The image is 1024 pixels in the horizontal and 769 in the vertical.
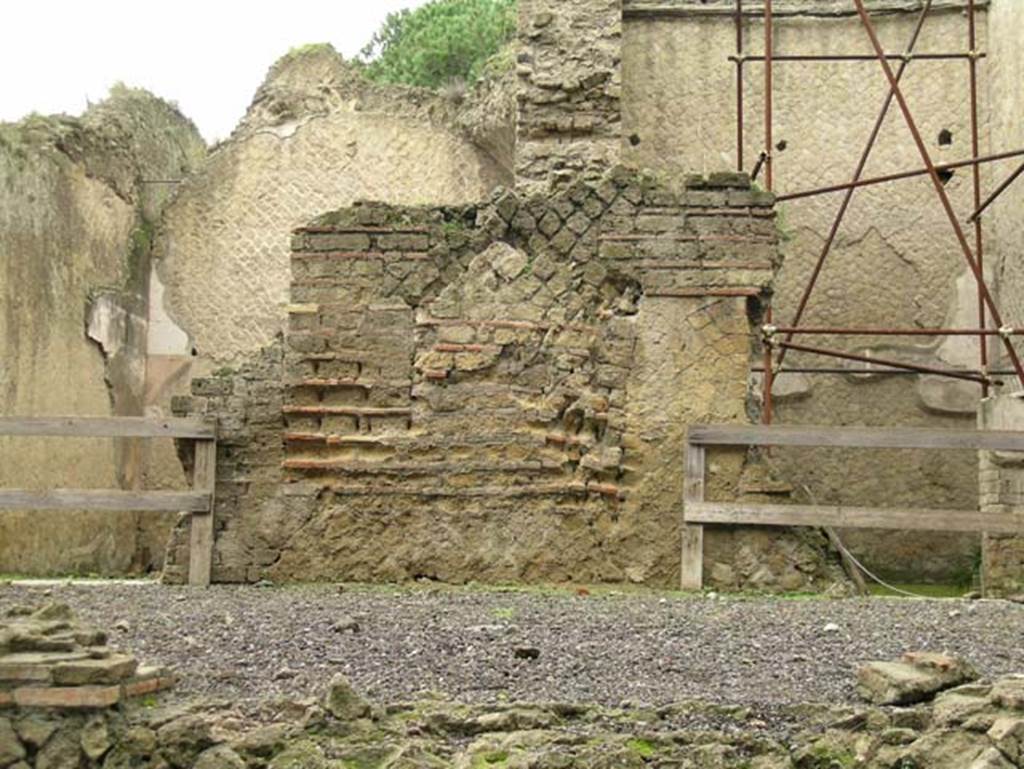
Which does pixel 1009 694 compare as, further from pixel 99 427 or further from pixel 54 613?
pixel 99 427

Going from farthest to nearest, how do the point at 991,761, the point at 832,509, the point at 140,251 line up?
the point at 140,251 < the point at 832,509 < the point at 991,761

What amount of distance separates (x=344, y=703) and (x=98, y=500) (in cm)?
426

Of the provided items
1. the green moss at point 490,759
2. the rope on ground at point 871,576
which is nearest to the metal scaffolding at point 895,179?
the rope on ground at point 871,576

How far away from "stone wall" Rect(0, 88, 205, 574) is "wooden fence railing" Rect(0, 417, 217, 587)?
321cm

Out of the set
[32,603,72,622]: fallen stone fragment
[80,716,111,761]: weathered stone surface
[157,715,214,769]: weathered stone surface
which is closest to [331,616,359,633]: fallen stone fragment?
[32,603,72,622]: fallen stone fragment

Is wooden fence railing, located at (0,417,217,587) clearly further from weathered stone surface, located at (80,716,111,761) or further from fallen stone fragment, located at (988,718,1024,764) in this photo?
fallen stone fragment, located at (988,718,1024,764)

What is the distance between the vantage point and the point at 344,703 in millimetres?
4801

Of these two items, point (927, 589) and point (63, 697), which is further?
point (927, 589)

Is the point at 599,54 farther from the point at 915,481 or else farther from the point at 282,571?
the point at 282,571

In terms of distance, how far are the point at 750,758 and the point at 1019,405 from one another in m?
7.25

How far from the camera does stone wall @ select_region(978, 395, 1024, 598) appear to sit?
1104 cm

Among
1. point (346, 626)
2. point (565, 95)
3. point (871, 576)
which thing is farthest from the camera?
point (565, 95)

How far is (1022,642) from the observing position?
20.1 ft

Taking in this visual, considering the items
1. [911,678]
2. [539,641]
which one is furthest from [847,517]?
[911,678]
